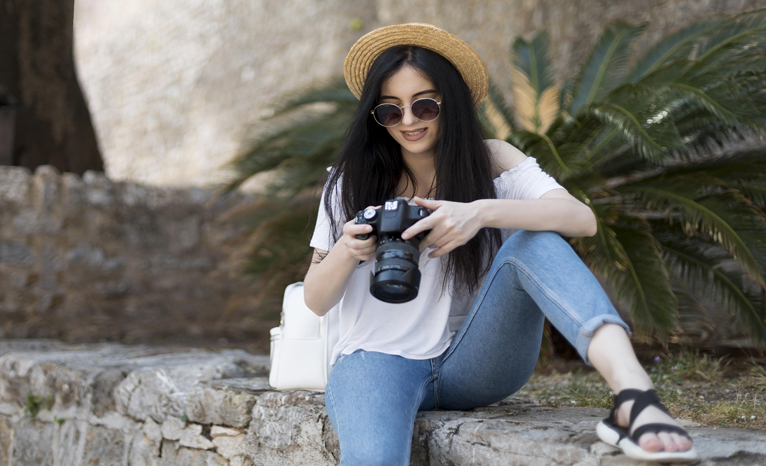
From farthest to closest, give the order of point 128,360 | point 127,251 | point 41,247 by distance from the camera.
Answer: point 127,251 → point 41,247 → point 128,360

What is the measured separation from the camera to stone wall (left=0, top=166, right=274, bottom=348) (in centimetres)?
371

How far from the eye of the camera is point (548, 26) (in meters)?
5.85

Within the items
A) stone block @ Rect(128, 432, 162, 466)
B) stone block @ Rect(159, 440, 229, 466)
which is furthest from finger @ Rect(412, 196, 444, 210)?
stone block @ Rect(128, 432, 162, 466)

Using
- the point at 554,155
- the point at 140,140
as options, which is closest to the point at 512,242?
the point at 554,155

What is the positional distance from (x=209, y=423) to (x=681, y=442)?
148 cm

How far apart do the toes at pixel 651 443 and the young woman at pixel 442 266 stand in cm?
7

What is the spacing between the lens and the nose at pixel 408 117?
157cm

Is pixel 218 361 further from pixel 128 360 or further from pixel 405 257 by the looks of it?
pixel 405 257

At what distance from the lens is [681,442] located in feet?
3.35

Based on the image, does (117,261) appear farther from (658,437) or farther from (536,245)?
(658,437)

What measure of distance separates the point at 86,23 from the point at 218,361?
13.8 metres

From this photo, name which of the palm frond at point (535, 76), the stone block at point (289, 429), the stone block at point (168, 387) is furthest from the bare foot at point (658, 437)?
the palm frond at point (535, 76)

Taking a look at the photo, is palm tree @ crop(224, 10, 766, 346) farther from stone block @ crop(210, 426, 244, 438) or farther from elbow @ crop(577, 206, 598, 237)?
elbow @ crop(577, 206, 598, 237)

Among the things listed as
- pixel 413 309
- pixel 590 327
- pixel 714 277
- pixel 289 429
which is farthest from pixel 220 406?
pixel 714 277
